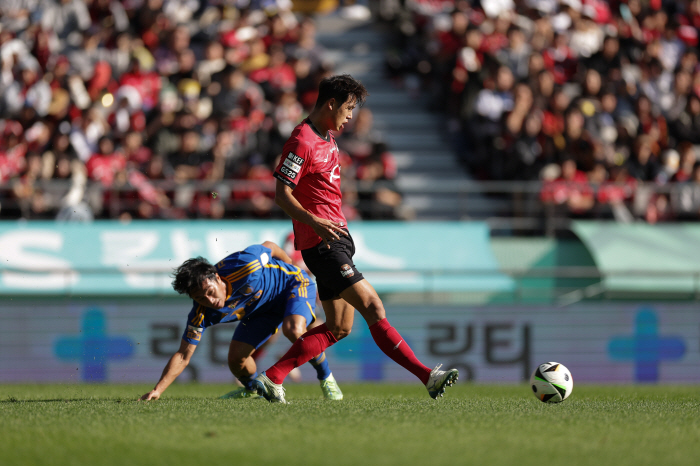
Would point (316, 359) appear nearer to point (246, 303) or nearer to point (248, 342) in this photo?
point (248, 342)

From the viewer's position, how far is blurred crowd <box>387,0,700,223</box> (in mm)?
14828

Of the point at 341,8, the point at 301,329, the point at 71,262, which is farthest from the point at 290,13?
the point at 301,329

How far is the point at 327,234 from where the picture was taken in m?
6.49

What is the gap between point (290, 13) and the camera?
17875mm

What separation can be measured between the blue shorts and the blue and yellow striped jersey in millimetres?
17

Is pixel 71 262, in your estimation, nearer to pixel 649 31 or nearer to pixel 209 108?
pixel 209 108

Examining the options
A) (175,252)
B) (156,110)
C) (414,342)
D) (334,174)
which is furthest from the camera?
(156,110)

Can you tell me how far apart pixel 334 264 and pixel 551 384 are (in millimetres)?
2064

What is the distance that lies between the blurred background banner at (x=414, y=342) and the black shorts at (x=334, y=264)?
5.71m

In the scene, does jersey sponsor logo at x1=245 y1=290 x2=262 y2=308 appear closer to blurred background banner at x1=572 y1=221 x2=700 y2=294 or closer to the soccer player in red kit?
the soccer player in red kit

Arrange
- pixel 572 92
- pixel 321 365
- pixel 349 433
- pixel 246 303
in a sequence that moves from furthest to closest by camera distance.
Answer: pixel 572 92
pixel 321 365
pixel 246 303
pixel 349 433

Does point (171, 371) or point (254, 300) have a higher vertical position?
point (254, 300)

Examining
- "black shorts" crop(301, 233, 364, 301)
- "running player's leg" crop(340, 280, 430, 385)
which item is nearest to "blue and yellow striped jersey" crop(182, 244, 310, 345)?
"black shorts" crop(301, 233, 364, 301)

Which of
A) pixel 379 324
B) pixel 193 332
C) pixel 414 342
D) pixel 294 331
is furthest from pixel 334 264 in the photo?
pixel 414 342
